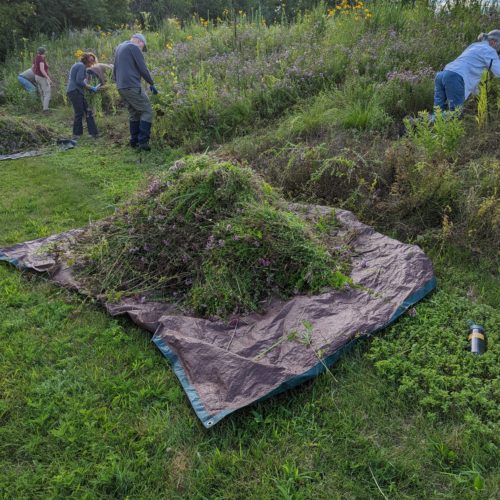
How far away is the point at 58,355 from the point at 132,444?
97 centimetres

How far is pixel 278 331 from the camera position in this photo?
9.89 feet

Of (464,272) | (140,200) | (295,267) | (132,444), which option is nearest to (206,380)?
(132,444)

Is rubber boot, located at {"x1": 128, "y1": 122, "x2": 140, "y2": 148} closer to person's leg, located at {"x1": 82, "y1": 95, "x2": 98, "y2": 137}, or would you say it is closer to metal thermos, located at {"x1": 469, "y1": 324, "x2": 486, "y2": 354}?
person's leg, located at {"x1": 82, "y1": 95, "x2": 98, "y2": 137}

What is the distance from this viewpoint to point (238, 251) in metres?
3.37

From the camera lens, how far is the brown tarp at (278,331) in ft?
8.50

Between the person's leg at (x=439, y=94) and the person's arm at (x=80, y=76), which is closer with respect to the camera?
the person's leg at (x=439, y=94)

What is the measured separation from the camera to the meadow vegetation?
87.9 inches

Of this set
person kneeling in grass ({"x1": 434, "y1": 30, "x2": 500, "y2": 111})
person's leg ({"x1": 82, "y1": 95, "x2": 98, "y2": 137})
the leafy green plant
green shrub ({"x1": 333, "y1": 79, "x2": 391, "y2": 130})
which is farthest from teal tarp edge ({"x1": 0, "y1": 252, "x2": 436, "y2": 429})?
person's leg ({"x1": 82, "y1": 95, "x2": 98, "y2": 137})

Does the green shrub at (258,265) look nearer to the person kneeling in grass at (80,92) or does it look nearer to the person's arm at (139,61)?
the person's arm at (139,61)

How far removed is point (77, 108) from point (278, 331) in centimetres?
796

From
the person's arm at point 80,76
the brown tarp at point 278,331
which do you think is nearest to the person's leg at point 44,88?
the person's arm at point 80,76

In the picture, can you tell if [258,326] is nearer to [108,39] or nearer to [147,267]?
[147,267]

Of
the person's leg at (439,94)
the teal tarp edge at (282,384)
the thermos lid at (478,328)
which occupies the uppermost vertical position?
the person's leg at (439,94)

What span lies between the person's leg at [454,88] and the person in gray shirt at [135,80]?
460cm
